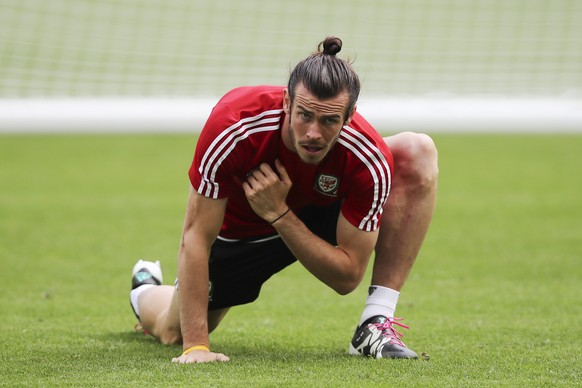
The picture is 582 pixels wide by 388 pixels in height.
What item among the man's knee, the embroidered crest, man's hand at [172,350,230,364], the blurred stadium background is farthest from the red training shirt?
the blurred stadium background

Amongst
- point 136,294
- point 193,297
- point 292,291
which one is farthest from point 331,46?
point 292,291

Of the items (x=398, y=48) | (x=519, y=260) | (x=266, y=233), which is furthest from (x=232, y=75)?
(x=266, y=233)

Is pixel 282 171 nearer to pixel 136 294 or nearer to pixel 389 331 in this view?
pixel 389 331

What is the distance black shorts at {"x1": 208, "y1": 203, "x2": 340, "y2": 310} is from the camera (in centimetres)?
556

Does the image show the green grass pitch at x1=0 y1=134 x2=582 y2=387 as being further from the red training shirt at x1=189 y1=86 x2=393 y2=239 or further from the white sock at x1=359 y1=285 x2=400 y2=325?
the red training shirt at x1=189 y1=86 x2=393 y2=239

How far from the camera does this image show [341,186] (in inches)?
199

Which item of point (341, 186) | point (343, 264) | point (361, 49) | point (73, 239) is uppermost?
point (361, 49)

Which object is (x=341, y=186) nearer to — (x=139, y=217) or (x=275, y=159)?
(x=275, y=159)

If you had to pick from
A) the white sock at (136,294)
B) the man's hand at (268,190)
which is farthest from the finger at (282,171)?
the white sock at (136,294)

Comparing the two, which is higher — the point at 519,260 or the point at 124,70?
the point at 124,70

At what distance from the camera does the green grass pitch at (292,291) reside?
4.77m

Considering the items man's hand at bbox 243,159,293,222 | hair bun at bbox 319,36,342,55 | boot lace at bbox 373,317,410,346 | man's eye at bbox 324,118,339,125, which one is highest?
hair bun at bbox 319,36,342,55

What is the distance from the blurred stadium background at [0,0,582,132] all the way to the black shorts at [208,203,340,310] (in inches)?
299

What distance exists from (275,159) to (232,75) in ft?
35.3
